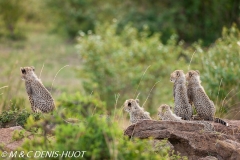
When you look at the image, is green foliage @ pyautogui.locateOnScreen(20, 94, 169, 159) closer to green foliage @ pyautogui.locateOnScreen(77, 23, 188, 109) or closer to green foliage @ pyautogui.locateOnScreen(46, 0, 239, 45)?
green foliage @ pyautogui.locateOnScreen(77, 23, 188, 109)

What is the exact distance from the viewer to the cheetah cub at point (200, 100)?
687 centimetres

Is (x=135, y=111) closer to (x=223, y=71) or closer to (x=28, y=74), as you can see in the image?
(x=28, y=74)

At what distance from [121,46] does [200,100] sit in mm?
9640

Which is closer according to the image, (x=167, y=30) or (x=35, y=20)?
(x=167, y=30)

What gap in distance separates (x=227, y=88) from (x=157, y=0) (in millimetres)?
13486

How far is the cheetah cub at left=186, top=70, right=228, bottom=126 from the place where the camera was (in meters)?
6.87

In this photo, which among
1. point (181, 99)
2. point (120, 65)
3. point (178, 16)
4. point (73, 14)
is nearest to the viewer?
point (181, 99)

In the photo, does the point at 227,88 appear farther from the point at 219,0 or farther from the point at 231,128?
the point at 219,0

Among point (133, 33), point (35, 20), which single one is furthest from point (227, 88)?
point (35, 20)

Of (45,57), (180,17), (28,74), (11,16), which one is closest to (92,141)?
(28,74)

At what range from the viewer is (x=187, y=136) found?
6.33 m

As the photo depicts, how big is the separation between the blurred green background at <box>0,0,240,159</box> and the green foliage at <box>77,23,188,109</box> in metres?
0.03

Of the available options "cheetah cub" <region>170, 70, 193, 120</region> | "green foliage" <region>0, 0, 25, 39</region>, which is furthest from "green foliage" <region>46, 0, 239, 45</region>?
"cheetah cub" <region>170, 70, 193, 120</region>

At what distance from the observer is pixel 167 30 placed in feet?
77.8
